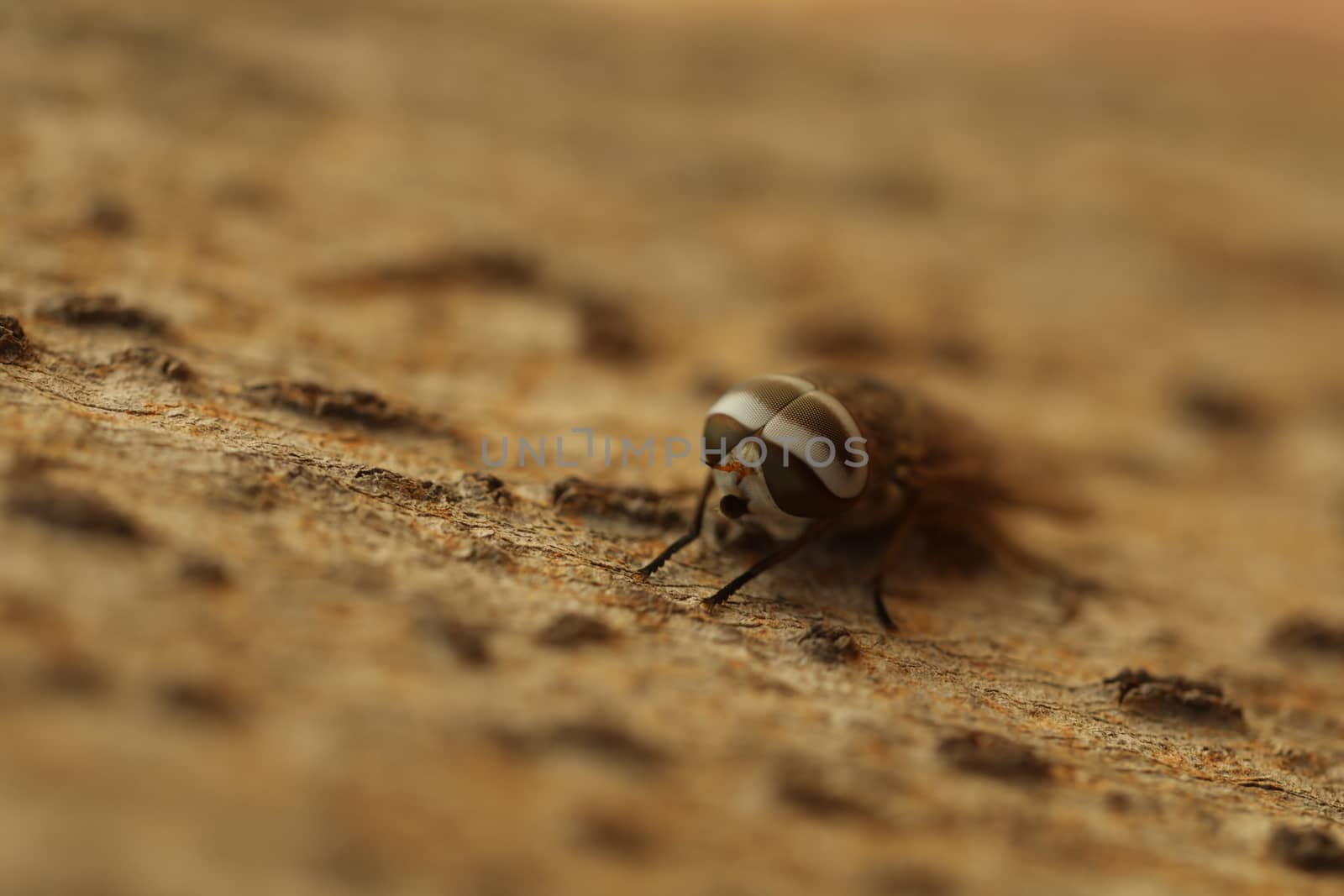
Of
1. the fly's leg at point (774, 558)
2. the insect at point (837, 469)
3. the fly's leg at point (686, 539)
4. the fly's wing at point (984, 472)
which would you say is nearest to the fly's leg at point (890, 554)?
the insect at point (837, 469)

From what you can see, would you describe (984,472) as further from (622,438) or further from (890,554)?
(622,438)

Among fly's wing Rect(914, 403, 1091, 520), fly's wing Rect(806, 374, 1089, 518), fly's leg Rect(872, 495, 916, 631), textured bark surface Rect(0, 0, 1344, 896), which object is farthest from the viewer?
fly's wing Rect(914, 403, 1091, 520)

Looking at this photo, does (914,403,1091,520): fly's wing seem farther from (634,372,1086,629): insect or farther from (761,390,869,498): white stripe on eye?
(761,390,869,498): white stripe on eye

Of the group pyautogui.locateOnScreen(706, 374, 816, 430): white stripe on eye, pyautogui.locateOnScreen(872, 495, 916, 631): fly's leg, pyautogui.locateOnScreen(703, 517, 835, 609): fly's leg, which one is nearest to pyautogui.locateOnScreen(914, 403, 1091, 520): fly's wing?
pyautogui.locateOnScreen(872, 495, 916, 631): fly's leg

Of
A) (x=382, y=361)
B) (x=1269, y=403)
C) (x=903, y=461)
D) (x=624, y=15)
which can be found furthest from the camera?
(x=624, y=15)

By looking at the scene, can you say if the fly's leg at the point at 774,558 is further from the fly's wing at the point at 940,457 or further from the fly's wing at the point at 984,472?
the fly's wing at the point at 984,472

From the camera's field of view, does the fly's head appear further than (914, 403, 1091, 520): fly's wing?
No

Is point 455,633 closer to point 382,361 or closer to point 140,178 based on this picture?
point 382,361

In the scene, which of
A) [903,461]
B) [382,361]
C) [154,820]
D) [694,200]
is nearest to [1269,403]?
[903,461]

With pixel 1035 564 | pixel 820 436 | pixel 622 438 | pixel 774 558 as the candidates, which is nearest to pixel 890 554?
pixel 774 558
